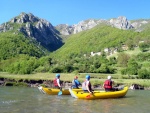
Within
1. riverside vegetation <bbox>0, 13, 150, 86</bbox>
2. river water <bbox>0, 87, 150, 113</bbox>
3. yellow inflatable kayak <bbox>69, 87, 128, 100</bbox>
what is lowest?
river water <bbox>0, 87, 150, 113</bbox>

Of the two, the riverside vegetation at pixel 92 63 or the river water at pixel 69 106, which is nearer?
the river water at pixel 69 106

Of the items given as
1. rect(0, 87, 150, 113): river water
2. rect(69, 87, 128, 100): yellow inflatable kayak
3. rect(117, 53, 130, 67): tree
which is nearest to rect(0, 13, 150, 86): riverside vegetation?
rect(117, 53, 130, 67): tree

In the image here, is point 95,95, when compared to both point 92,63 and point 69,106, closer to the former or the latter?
point 69,106

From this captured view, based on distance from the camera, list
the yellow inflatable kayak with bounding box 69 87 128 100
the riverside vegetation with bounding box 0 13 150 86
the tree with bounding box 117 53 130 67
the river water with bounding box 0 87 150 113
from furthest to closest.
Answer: the tree with bounding box 117 53 130 67 → the riverside vegetation with bounding box 0 13 150 86 → the yellow inflatable kayak with bounding box 69 87 128 100 → the river water with bounding box 0 87 150 113

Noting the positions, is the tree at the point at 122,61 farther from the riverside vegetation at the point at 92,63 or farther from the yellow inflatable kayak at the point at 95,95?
the yellow inflatable kayak at the point at 95,95

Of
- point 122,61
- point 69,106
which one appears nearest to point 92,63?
point 122,61

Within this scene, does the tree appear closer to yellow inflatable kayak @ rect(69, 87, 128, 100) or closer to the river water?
yellow inflatable kayak @ rect(69, 87, 128, 100)

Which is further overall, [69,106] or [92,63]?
[92,63]

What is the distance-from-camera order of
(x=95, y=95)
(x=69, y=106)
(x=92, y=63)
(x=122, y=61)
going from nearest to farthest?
1. (x=69, y=106)
2. (x=95, y=95)
3. (x=92, y=63)
4. (x=122, y=61)

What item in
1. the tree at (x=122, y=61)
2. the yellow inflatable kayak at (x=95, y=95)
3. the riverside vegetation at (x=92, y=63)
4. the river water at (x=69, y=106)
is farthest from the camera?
the tree at (x=122, y=61)

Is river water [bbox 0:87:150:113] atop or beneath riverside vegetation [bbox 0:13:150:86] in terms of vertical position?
beneath

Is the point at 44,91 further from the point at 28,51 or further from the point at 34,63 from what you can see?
the point at 28,51

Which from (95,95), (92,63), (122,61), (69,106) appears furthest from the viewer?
(122,61)

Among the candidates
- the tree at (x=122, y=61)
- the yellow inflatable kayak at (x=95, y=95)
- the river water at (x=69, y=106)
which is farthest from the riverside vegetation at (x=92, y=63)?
the river water at (x=69, y=106)
